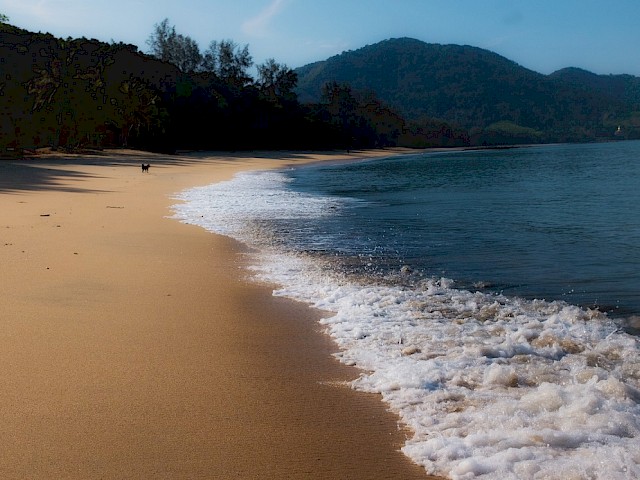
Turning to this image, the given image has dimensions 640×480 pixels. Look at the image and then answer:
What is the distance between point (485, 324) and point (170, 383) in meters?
2.84

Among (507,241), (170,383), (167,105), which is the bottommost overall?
(170,383)

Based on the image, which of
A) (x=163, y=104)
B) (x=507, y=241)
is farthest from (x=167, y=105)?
(x=507, y=241)

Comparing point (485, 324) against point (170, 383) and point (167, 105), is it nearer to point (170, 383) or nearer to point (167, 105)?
point (170, 383)

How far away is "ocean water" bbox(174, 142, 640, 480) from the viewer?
3.04 m

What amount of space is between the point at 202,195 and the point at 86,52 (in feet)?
224

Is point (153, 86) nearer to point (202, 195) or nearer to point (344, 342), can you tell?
point (202, 195)

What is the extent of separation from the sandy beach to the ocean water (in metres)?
0.30

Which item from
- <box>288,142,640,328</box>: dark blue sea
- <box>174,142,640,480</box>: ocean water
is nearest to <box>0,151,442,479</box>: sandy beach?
<box>174,142,640,480</box>: ocean water

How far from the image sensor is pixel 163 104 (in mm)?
69188

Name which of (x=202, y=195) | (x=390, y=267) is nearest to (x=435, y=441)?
(x=390, y=267)

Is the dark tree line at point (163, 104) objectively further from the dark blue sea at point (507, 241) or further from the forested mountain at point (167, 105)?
the dark blue sea at point (507, 241)

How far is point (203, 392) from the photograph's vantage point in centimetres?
368

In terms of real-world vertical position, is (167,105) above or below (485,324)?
above

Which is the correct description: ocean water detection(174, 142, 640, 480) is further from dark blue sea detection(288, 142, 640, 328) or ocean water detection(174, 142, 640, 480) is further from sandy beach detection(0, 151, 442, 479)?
sandy beach detection(0, 151, 442, 479)
